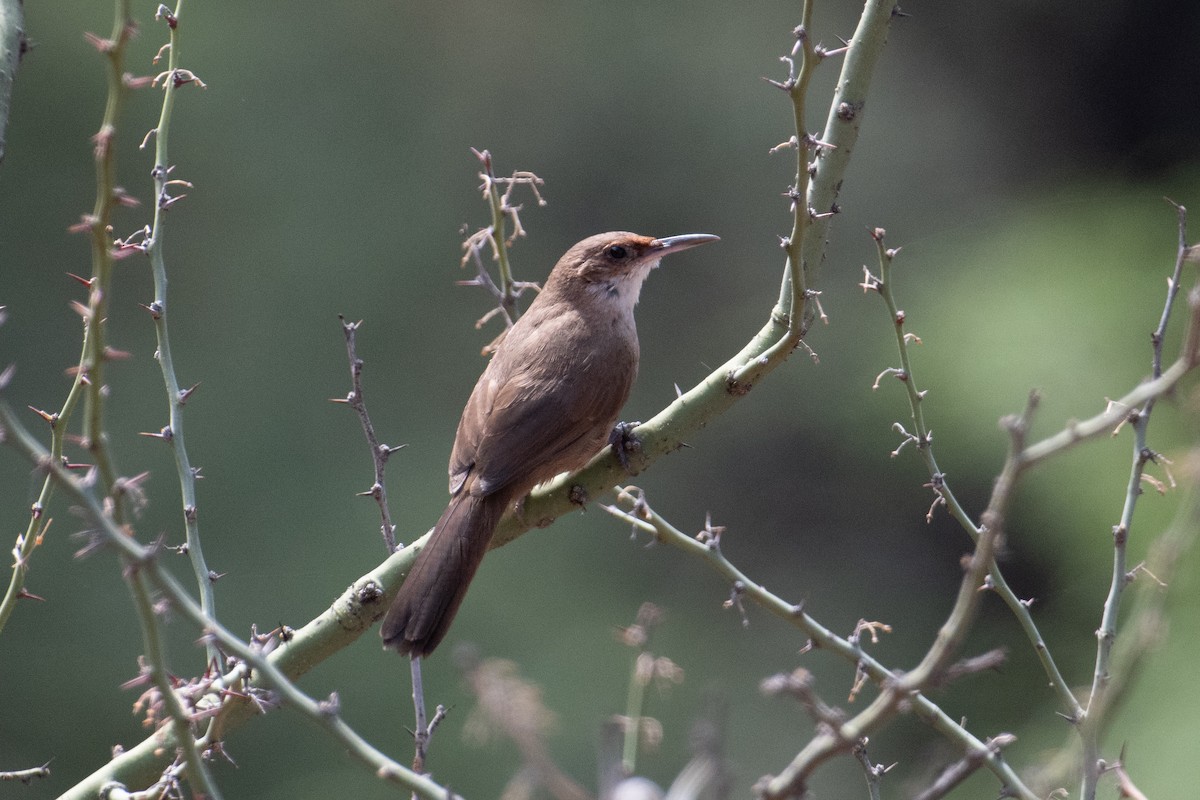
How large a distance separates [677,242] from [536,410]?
993mm

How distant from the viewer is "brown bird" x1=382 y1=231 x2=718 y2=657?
3416 mm

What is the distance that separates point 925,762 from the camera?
1.75 m

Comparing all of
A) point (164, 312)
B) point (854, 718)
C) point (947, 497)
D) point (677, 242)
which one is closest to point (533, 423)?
point (677, 242)

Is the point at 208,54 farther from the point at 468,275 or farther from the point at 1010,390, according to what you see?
the point at 1010,390

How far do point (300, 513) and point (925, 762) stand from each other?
7742 mm

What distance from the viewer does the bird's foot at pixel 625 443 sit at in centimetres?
363

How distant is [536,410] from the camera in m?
4.30

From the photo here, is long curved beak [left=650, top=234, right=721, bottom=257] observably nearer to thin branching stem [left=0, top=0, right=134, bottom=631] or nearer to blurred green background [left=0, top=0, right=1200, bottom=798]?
thin branching stem [left=0, top=0, right=134, bottom=631]

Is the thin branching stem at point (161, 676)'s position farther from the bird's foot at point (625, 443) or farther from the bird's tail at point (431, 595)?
the bird's foot at point (625, 443)

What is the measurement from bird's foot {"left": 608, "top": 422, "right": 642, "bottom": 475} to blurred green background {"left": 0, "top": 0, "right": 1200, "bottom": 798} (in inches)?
143

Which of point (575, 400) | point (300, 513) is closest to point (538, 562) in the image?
point (300, 513)

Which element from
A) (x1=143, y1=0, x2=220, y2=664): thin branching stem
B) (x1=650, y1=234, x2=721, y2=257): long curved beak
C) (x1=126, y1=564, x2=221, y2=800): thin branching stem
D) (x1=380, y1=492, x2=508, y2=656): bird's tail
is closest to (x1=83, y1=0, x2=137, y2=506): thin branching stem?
(x1=126, y1=564, x2=221, y2=800): thin branching stem

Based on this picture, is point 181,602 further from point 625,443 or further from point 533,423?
point 533,423

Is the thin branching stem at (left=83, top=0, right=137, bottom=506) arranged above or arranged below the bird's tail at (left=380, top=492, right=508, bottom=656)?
above
